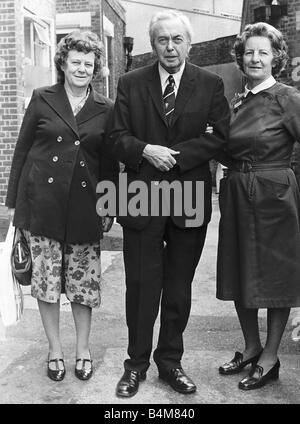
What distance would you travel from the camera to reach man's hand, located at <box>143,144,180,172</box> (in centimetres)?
290

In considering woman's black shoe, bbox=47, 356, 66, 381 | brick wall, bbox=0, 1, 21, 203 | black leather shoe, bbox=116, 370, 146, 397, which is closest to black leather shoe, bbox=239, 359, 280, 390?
black leather shoe, bbox=116, 370, 146, 397

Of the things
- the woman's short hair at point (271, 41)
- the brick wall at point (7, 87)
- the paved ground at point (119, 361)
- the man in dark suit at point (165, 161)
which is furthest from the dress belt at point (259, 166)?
the brick wall at point (7, 87)

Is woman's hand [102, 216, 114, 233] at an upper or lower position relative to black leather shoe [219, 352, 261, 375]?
upper

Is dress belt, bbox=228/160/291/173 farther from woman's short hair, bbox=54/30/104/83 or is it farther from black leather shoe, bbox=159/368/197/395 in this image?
black leather shoe, bbox=159/368/197/395

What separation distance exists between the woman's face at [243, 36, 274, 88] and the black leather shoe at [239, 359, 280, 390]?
1.57m

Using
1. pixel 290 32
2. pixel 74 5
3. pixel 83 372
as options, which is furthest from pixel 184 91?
pixel 74 5

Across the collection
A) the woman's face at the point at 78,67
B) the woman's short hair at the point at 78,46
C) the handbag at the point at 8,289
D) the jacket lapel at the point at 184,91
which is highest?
the woman's short hair at the point at 78,46

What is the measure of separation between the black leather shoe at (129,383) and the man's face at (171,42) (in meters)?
1.63

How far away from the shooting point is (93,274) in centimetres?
334

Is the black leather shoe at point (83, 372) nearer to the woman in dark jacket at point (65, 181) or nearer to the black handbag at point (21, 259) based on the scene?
the woman in dark jacket at point (65, 181)

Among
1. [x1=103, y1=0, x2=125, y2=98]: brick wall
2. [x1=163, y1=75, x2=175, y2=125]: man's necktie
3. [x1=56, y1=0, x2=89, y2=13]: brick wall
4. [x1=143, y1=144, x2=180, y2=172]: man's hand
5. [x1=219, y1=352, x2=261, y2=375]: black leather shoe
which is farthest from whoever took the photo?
[x1=103, y1=0, x2=125, y2=98]: brick wall

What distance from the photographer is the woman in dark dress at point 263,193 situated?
3055 millimetres

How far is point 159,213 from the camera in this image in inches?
120

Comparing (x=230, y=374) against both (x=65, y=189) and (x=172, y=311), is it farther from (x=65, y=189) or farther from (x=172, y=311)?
(x=65, y=189)
